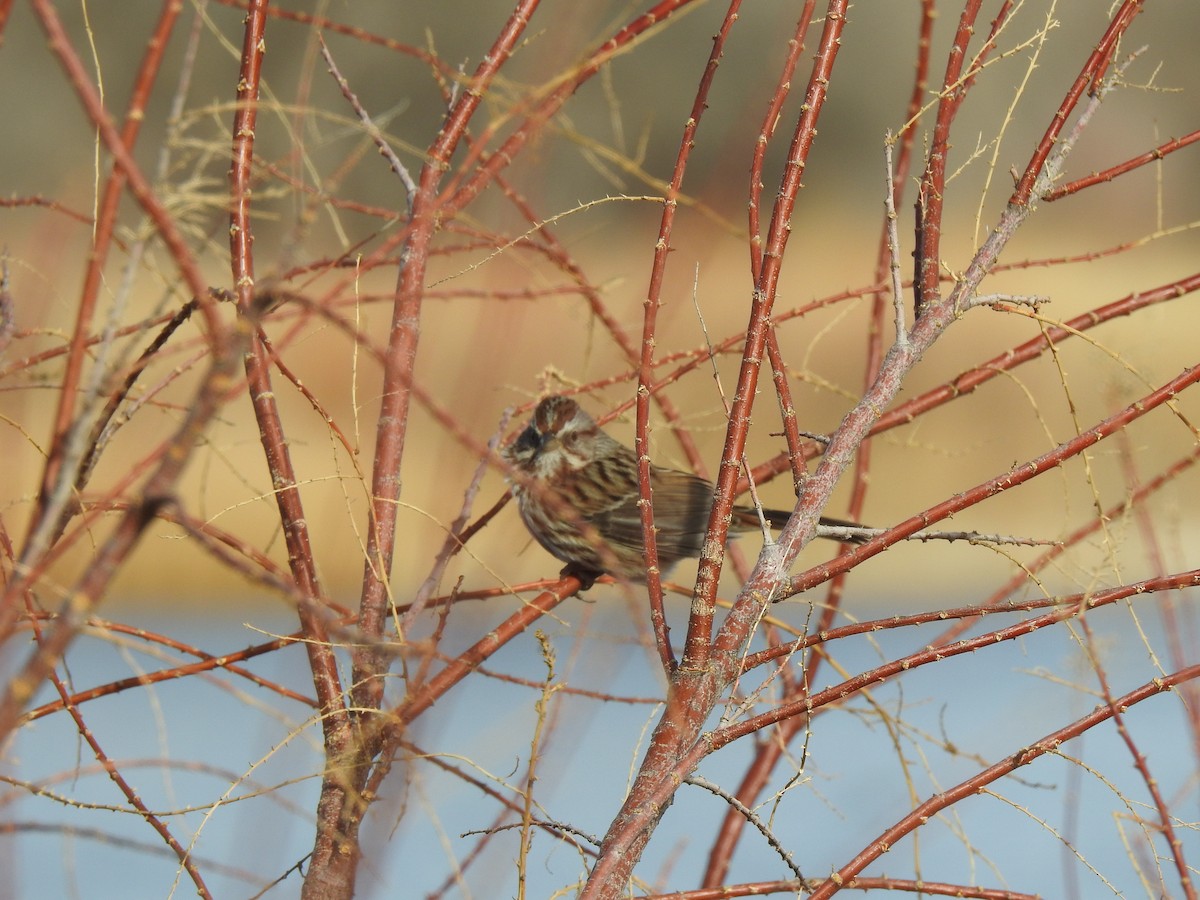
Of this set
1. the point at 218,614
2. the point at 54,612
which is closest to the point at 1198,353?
the point at 218,614

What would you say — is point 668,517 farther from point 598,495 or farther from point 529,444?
point 529,444

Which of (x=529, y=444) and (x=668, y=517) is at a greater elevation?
(x=529, y=444)

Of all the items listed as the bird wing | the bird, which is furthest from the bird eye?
the bird wing

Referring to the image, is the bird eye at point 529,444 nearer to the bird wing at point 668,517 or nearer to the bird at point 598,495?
the bird at point 598,495

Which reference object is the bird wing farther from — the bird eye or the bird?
the bird eye

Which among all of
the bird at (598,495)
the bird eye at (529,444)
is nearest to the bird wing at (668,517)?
the bird at (598,495)

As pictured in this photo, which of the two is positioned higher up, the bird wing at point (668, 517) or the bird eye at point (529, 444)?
the bird eye at point (529, 444)

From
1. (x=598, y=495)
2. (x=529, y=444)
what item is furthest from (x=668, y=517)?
(x=529, y=444)

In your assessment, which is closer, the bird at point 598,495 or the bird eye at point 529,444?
the bird at point 598,495

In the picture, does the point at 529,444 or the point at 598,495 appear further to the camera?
the point at 598,495
